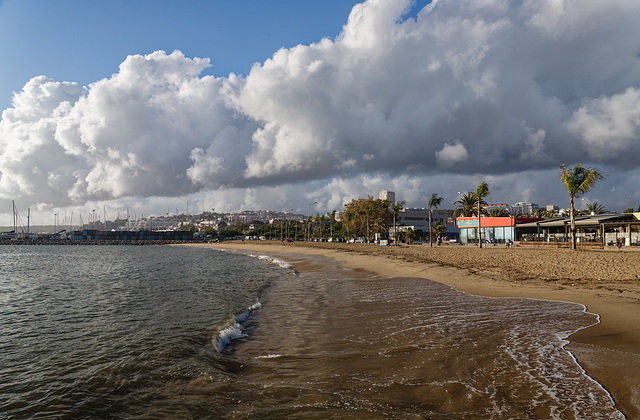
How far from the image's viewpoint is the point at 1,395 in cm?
702

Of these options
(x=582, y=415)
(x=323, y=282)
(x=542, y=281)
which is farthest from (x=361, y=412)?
(x=323, y=282)

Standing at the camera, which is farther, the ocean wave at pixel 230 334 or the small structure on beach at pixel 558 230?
the small structure on beach at pixel 558 230

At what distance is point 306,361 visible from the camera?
7.95 meters

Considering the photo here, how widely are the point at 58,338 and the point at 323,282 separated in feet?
46.2

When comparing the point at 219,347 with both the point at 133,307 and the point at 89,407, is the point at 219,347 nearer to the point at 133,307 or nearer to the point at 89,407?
the point at 89,407

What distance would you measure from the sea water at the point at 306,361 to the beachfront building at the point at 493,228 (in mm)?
52049

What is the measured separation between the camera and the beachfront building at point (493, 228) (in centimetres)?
6094

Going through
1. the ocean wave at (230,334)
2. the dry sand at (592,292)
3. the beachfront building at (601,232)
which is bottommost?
the ocean wave at (230,334)

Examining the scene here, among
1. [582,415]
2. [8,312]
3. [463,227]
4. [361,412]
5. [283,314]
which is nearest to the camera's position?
[582,415]

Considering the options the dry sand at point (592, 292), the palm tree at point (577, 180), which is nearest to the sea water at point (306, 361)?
the dry sand at point (592, 292)

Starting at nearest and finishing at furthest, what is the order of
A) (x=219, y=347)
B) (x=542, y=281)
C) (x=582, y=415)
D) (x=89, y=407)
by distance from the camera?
(x=582, y=415), (x=89, y=407), (x=219, y=347), (x=542, y=281)

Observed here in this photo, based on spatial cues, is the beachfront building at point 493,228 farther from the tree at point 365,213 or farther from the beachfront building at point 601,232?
the tree at point 365,213

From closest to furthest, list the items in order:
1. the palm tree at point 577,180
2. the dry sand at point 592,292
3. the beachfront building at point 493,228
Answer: the dry sand at point 592,292
the palm tree at point 577,180
the beachfront building at point 493,228

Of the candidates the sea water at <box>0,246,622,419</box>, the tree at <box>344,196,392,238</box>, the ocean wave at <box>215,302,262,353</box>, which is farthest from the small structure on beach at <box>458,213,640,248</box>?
the ocean wave at <box>215,302,262,353</box>
